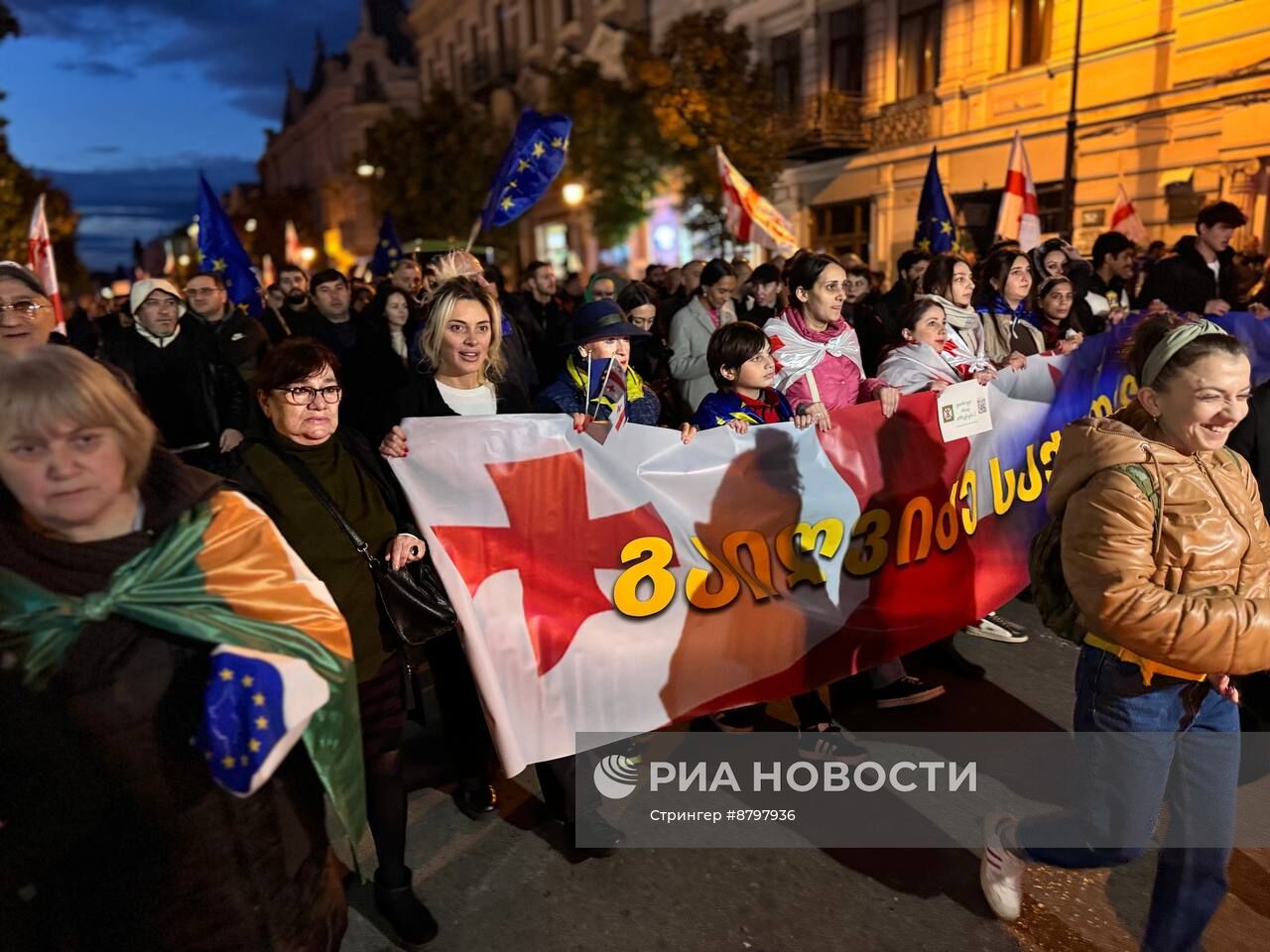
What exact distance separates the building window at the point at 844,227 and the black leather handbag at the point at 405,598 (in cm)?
1861

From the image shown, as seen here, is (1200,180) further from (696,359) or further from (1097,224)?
(696,359)

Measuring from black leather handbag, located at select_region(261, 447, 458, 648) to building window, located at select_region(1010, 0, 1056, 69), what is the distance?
17.4 metres

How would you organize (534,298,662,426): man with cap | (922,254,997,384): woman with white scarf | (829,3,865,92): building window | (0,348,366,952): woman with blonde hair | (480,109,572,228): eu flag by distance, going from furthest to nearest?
1. (829,3,865,92): building window
2. (480,109,572,228): eu flag
3. (922,254,997,384): woman with white scarf
4. (534,298,662,426): man with cap
5. (0,348,366,952): woman with blonde hair

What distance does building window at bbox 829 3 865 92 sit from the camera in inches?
776

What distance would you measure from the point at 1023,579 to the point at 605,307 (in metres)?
2.46

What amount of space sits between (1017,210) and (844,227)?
1282 centimetres

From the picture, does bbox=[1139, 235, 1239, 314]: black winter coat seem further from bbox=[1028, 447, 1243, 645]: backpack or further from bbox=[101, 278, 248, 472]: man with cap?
bbox=[101, 278, 248, 472]: man with cap

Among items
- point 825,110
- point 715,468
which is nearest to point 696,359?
point 715,468

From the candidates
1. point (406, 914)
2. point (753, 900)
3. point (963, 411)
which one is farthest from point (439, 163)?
point (753, 900)

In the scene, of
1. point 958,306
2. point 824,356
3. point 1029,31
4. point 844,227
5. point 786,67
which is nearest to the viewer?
point 824,356

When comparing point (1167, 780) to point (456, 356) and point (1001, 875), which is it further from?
point (456, 356)

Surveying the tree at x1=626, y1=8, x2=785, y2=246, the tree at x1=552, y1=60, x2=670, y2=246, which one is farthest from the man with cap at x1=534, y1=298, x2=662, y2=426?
the tree at x1=552, y1=60, x2=670, y2=246

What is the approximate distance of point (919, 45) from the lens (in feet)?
60.3

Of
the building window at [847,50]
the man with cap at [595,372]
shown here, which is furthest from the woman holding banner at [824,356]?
the building window at [847,50]
